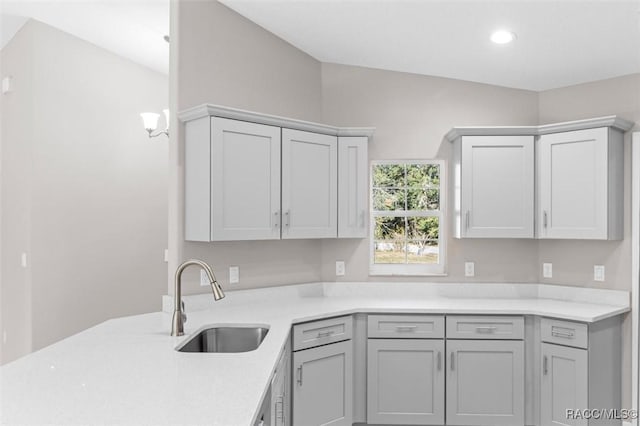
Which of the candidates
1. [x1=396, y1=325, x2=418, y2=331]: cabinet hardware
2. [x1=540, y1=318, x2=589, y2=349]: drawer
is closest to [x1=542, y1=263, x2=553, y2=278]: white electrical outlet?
[x1=540, y1=318, x2=589, y2=349]: drawer

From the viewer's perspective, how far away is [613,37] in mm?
3004

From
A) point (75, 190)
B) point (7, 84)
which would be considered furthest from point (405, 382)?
point (7, 84)

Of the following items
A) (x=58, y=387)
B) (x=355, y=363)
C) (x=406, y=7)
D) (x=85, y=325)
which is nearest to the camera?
(x=58, y=387)

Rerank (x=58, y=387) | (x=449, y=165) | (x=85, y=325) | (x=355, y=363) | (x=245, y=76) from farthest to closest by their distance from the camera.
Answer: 1. (x=85, y=325)
2. (x=449, y=165)
3. (x=245, y=76)
4. (x=355, y=363)
5. (x=58, y=387)

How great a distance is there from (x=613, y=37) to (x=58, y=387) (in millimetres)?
3476

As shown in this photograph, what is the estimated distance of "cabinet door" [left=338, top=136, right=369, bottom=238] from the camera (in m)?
3.55

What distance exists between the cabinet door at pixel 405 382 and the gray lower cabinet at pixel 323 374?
0.58 feet

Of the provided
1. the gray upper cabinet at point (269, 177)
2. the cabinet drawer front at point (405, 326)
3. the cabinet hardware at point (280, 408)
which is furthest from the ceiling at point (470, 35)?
the cabinet hardware at point (280, 408)

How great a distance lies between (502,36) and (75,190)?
374cm

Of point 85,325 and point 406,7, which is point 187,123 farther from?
point 85,325

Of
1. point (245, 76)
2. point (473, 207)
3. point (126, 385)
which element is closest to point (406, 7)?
point (245, 76)

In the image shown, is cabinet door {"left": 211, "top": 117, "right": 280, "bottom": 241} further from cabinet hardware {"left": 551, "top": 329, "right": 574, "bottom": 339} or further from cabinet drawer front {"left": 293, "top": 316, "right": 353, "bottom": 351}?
cabinet hardware {"left": 551, "top": 329, "right": 574, "bottom": 339}

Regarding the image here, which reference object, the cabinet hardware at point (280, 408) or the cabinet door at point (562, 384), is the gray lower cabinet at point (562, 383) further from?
the cabinet hardware at point (280, 408)

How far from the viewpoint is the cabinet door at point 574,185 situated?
3.29 meters
